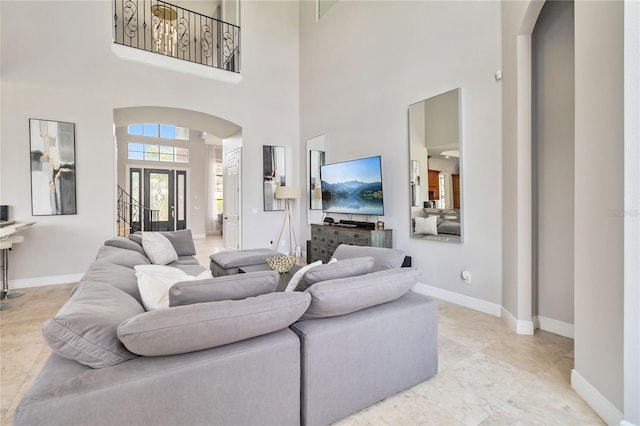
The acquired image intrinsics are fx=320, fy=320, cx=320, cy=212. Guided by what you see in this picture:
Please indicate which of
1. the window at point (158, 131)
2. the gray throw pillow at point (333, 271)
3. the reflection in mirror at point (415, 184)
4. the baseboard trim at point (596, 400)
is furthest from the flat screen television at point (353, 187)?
the window at point (158, 131)

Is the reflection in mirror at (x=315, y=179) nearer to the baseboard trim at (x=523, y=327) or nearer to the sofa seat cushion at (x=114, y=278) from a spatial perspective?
the baseboard trim at (x=523, y=327)

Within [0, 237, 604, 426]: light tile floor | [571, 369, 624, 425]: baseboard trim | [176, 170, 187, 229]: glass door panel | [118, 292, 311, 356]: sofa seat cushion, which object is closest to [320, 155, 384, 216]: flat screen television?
[0, 237, 604, 426]: light tile floor

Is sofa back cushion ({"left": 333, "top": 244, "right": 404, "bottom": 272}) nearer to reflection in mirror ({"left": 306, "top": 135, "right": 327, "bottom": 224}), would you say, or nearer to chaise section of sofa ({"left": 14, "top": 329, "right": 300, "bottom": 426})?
chaise section of sofa ({"left": 14, "top": 329, "right": 300, "bottom": 426})

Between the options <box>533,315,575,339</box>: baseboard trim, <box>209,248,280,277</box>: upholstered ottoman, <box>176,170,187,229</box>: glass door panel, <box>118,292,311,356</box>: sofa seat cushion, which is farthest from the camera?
<box>176,170,187,229</box>: glass door panel

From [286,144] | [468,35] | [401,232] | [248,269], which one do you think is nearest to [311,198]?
[286,144]

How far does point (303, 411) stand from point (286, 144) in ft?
19.0

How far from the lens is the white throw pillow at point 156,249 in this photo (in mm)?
3736

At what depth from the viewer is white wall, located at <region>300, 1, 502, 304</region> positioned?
11.0 ft

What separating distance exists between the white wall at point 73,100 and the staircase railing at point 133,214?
4.75 m

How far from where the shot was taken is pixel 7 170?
442 cm

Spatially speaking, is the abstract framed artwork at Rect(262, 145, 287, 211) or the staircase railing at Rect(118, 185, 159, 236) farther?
the staircase railing at Rect(118, 185, 159, 236)

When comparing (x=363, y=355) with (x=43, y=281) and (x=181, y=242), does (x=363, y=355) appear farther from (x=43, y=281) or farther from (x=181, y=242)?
(x=43, y=281)

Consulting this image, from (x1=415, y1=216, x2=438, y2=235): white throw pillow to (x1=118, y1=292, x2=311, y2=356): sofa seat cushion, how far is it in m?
2.86
